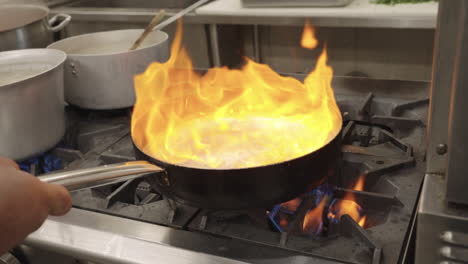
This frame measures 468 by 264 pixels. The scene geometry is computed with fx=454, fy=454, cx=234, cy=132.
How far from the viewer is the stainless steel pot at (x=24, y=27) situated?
1.08 m

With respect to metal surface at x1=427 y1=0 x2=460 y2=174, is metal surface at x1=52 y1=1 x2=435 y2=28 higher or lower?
lower

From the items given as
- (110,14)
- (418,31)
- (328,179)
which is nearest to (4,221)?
(328,179)

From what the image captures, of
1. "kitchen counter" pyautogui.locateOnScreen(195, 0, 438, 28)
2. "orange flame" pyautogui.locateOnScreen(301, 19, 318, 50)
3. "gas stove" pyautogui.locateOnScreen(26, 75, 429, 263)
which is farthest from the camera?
"orange flame" pyautogui.locateOnScreen(301, 19, 318, 50)

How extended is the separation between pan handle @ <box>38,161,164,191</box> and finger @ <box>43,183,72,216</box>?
0.03m

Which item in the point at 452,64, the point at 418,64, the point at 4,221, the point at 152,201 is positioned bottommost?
the point at 418,64

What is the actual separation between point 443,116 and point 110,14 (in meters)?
1.91

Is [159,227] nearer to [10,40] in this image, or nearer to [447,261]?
[447,261]

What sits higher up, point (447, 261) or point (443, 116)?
point (443, 116)

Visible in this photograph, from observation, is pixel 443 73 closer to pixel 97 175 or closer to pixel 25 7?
pixel 97 175

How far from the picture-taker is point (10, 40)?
1078mm

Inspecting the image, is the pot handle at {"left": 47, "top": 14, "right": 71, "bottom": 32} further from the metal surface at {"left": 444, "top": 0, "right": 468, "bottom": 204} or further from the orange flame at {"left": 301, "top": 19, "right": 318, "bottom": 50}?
the orange flame at {"left": 301, "top": 19, "right": 318, "bottom": 50}

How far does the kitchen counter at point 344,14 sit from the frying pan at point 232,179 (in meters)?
1.16

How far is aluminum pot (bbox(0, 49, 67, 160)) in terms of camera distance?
82 centimetres

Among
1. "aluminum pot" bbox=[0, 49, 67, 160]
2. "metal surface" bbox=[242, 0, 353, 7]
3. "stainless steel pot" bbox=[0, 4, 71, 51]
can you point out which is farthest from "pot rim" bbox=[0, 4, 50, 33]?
"metal surface" bbox=[242, 0, 353, 7]
